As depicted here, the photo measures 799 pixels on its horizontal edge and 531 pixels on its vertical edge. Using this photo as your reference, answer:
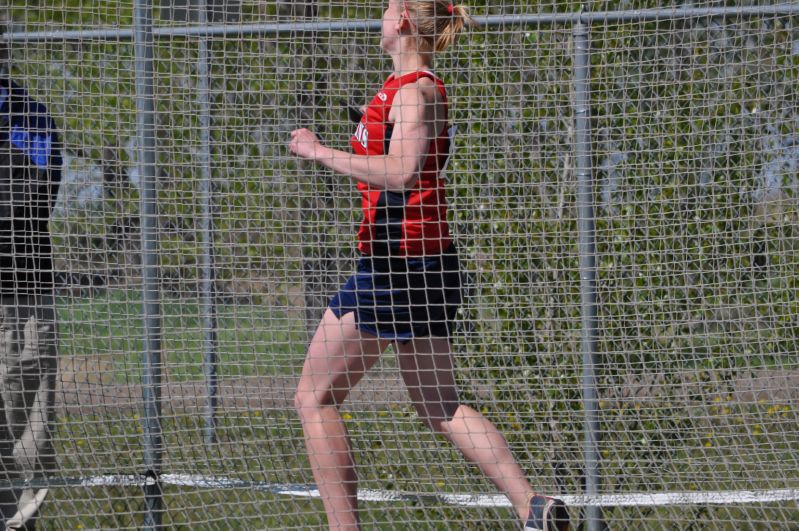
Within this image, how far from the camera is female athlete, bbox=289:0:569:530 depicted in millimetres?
2908

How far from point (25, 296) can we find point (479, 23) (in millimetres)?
1964

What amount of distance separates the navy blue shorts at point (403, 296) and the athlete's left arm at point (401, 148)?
0.28 metres

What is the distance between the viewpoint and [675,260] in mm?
3658

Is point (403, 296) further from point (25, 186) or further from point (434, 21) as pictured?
point (25, 186)

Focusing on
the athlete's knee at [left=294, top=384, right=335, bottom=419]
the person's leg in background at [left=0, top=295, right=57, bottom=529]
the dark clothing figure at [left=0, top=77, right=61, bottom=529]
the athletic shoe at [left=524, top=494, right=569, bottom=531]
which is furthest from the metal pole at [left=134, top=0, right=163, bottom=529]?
the athletic shoe at [left=524, top=494, right=569, bottom=531]

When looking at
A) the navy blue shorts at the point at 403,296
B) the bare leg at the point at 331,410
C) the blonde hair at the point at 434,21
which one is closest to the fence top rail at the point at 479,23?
the blonde hair at the point at 434,21

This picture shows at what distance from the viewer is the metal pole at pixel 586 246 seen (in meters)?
3.40

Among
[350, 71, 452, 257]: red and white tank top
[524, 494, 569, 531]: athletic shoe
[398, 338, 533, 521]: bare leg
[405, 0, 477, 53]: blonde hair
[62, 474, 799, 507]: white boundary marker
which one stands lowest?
[62, 474, 799, 507]: white boundary marker

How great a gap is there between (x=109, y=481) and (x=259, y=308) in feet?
2.88

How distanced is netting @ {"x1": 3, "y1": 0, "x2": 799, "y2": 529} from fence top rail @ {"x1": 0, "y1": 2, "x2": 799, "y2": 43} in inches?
0.8

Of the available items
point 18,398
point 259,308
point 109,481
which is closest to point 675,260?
point 259,308

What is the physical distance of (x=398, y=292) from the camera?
117 inches

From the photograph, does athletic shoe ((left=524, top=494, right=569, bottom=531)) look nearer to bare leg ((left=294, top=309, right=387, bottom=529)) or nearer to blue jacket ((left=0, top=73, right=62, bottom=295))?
bare leg ((left=294, top=309, right=387, bottom=529))

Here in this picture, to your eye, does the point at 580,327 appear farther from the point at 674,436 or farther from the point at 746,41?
the point at 746,41
